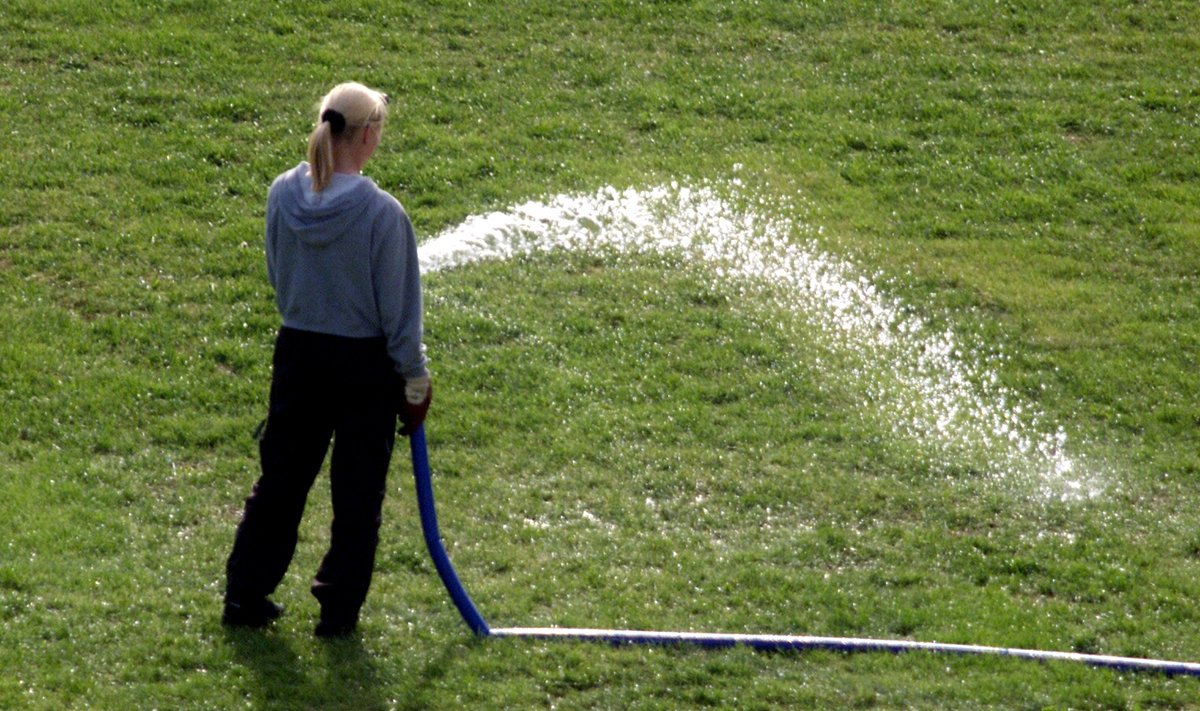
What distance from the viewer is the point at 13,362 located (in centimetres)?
675

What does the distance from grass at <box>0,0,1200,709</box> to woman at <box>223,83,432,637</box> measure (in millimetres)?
287

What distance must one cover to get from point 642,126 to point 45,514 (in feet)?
16.7

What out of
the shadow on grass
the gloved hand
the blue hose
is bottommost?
the shadow on grass

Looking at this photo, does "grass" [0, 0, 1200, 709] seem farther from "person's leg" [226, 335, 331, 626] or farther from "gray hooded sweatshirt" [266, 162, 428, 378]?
"gray hooded sweatshirt" [266, 162, 428, 378]

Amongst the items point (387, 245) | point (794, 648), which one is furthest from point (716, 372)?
point (387, 245)

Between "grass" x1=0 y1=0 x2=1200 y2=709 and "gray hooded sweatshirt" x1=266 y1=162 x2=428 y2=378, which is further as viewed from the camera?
"grass" x1=0 y1=0 x2=1200 y2=709

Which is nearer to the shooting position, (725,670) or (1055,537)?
(725,670)

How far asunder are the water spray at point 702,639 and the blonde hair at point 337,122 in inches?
41.2

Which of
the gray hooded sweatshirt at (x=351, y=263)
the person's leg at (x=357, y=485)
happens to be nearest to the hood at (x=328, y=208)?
the gray hooded sweatshirt at (x=351, y=263)

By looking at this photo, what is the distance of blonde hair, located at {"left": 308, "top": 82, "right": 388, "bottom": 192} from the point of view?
4551mm

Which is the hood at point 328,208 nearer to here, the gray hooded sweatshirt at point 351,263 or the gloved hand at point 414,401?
the gray hooded sweatshirt at point 351,263

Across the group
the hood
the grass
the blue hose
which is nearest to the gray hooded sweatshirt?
the hood

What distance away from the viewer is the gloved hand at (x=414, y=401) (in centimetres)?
472

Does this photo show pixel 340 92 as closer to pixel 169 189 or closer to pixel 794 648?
pixel 794 648
